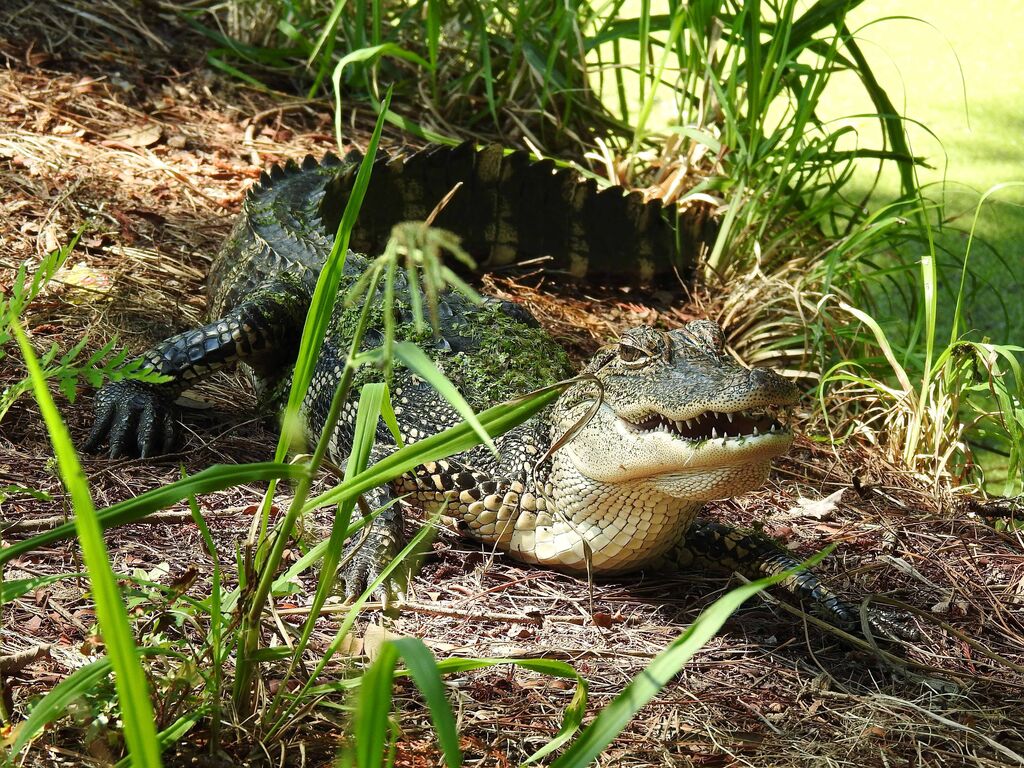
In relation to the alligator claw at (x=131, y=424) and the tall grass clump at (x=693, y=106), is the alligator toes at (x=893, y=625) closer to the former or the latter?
the tall grass clump at (x=693, y=106)

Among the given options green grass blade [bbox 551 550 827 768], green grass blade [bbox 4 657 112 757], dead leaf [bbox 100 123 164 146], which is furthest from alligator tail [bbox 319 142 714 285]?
green grass blade [bbox 551 550 827 768]

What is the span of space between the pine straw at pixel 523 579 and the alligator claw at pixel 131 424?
3.0 inches

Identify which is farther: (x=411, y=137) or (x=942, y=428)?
(x=411, y=137)

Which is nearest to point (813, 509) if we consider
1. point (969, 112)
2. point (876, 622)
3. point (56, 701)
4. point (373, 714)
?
point (876, 622)

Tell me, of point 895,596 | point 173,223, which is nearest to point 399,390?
point 895,596

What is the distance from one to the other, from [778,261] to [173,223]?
2631mm

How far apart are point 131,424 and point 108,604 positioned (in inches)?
79.6

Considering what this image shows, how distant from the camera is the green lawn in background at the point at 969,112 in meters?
5.60

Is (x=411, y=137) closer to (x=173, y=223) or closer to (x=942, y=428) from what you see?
(x=173, y=223)

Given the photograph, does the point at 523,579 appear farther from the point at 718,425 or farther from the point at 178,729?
the point at 178,729

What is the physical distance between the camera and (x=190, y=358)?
3.43m

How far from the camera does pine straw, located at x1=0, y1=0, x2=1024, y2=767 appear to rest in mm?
2160

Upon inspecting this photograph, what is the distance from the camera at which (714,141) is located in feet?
14.7

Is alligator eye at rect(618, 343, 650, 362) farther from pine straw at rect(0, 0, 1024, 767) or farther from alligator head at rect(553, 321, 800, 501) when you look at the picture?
pine straw at rect(0, 0, 1024, 767)
